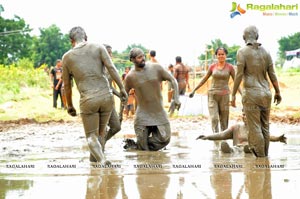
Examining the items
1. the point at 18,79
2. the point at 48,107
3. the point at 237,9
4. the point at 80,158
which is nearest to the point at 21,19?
the point at 18,79

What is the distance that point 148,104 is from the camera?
33.0 ft

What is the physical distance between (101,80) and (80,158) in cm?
123

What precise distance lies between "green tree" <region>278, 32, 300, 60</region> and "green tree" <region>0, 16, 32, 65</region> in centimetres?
3233

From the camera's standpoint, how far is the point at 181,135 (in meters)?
13.0

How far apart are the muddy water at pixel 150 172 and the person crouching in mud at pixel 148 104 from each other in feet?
0.83

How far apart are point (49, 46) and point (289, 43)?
2889cm

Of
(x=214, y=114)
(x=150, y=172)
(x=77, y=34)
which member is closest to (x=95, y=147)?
(x=150, y=172)

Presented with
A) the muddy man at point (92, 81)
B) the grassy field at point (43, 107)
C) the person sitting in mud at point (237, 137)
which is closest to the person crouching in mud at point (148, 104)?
the person sitting in mud at point (237, 137)

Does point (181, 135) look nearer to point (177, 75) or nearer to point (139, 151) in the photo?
point (139, 151)

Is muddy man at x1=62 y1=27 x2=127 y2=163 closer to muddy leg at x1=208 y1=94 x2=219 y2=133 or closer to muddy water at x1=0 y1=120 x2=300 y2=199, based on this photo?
muddy water at x1=0 y1=120 x2=300 y2=199

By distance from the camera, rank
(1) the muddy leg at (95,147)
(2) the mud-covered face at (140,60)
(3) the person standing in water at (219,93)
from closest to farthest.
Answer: (1) the muddy leg at (95,147)
(2) the mud-covered face at (140,60)
(3) the person standing in water at (219,93)

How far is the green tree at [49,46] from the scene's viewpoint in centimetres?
7119

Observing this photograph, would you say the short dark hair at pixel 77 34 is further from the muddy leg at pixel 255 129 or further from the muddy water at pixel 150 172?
the muddy leg at pixel 255 129

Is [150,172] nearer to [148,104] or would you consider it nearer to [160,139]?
[160,139]
